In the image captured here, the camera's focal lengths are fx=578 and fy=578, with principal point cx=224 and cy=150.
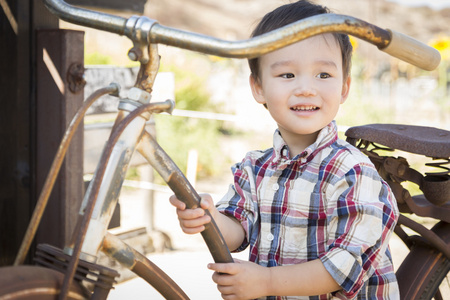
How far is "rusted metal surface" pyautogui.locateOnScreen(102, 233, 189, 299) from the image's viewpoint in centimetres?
105

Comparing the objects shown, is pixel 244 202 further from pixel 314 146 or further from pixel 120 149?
pixel 120 149

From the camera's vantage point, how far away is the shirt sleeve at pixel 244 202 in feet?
5.19

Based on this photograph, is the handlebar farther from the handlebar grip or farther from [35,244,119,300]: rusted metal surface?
[35,244,119,300]: rusted metal surface

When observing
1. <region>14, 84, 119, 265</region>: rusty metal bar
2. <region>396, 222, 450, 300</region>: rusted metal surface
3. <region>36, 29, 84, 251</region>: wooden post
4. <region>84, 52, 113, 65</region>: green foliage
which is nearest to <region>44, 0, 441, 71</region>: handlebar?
<region>14, 84, 119, 265</region>: rusty metal bar

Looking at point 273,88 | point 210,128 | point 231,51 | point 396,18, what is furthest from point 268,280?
point 396,18

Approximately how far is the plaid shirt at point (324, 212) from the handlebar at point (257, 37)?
41 centimetres

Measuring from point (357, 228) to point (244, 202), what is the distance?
1.16 feet

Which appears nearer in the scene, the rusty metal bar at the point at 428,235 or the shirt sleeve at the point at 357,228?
the shirt sleeve at the point at 357,228

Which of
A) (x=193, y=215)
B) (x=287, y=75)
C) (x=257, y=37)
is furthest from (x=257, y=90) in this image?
(x=257, y=37)

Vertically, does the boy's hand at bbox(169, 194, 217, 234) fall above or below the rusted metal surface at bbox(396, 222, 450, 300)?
above

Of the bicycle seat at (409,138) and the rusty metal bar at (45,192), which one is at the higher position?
the bicycle seat at (409,138)

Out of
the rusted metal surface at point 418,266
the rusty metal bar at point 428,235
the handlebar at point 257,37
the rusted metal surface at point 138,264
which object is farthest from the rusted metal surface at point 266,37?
the rusted metal surface at point 418,266

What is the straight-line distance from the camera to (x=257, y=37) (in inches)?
37.9

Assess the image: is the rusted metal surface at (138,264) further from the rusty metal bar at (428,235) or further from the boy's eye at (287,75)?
the rusty metal bar at (428,235)
